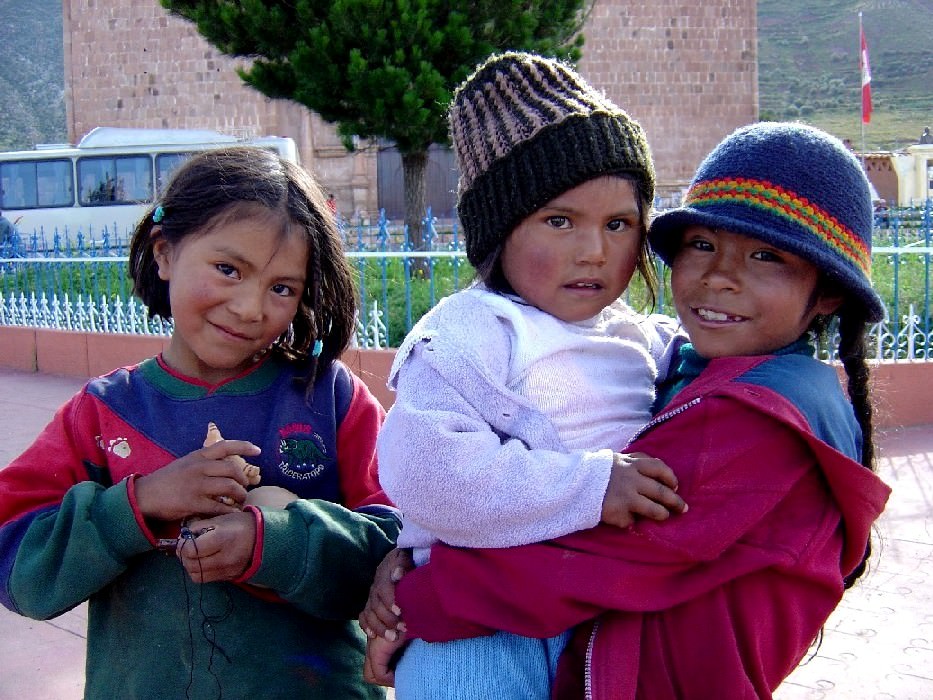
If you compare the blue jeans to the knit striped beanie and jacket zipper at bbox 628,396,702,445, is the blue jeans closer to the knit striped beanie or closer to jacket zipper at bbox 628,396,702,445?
jacket zipper at bbox 628,396,702,445

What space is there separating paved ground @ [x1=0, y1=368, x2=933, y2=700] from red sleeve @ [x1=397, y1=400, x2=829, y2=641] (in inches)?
41.6

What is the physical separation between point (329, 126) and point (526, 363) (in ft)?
64.5

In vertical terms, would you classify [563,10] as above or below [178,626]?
above

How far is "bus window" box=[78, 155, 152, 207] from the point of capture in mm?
17500

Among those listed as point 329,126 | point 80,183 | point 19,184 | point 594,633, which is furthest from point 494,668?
point 329,126

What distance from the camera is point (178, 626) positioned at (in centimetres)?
152

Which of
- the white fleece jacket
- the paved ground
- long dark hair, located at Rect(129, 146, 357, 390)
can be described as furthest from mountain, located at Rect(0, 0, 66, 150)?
the white fleece jacket

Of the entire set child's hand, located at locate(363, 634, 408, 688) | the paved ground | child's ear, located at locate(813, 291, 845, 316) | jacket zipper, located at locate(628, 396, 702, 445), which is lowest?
A: the paved ground

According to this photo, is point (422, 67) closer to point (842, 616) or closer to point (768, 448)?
point (842, 616)

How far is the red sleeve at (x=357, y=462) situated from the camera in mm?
1653

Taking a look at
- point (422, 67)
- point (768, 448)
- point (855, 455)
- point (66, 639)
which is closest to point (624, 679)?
point (768, 448)

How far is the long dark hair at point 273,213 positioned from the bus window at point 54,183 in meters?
17.2

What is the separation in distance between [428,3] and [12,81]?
145 feet

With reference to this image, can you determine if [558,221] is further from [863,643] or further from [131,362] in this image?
[131,362]
